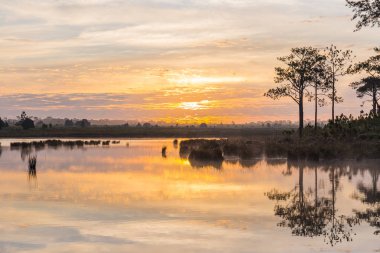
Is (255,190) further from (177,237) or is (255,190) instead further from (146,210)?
(177,237)

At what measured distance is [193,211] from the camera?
2141 cm

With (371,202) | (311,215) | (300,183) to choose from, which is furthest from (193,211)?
(300,183)

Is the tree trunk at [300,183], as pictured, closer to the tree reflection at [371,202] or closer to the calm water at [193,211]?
the calm water at [193,211]

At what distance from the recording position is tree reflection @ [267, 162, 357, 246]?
16766 mm

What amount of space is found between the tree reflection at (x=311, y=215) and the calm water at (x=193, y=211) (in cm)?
3

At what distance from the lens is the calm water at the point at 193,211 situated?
50.7 feet

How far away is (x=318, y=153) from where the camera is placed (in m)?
48.3

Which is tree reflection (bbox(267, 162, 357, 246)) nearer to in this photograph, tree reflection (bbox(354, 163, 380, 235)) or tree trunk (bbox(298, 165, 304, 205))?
tree trunk (bbox(298, 165, 304, 205))

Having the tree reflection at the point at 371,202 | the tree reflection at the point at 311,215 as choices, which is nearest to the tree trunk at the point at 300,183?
the tree reflection at the point at 311,215

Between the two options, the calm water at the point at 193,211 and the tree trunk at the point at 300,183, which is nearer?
the calm water at the point at 193,211

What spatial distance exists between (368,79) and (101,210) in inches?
2752

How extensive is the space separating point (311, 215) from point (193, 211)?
4.23 metres

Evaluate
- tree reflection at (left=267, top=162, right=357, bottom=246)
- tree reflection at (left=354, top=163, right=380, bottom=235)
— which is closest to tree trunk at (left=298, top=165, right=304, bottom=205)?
tree reflection at (left=267, top=162, right=357, bottom=246)

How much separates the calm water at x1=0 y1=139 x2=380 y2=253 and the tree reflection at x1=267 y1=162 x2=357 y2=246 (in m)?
0.03
